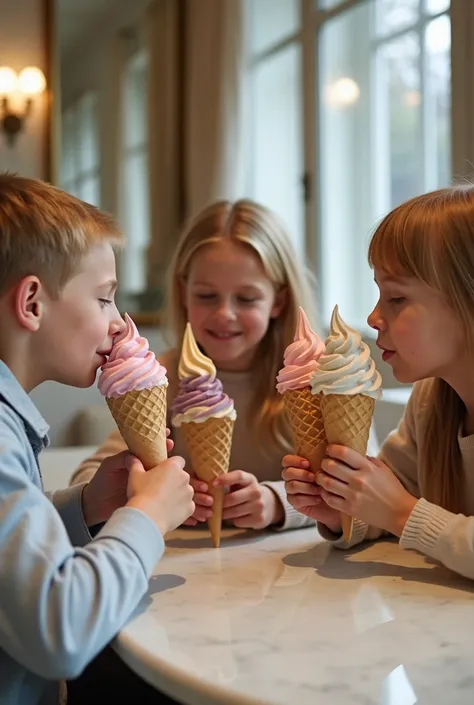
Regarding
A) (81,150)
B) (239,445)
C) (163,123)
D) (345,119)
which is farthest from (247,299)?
(163,123)

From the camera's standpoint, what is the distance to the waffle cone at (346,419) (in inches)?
56.1

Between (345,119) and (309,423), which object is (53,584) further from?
(345,119)

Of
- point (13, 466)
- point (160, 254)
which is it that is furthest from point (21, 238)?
point (160, 254)

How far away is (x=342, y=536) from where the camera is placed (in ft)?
4.99

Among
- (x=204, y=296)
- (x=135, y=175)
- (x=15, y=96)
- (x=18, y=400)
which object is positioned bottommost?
(x=18, y=400)

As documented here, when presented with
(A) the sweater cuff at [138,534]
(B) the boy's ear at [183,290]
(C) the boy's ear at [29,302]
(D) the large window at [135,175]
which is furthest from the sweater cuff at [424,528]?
(D) the large window at [135,175]

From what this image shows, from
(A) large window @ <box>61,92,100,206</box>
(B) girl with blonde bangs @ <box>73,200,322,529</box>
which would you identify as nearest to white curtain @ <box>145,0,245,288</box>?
(A) large window @ <box>61,92,100,206</box>

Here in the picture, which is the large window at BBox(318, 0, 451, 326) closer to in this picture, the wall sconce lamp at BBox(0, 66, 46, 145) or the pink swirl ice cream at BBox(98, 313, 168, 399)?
the wall sconce lamp at BBox(0, 66, 46, 145)

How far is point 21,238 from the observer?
1.36 meters

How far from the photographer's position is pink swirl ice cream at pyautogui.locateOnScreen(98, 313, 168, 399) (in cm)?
142

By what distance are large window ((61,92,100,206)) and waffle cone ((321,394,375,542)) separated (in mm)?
3935

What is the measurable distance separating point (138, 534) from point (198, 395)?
44 cm

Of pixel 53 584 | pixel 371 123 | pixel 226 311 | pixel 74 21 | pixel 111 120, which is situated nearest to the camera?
pixel 53 584

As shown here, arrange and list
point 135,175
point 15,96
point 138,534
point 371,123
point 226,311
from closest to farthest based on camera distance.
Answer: point 138,534
point 226,311
point 371,123
point 15,96
point 135,175
